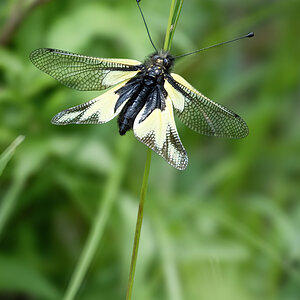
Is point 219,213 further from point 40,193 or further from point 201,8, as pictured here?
Answer: point 201,8

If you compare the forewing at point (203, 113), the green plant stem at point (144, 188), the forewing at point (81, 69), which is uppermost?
the forewing at point (81, 69)

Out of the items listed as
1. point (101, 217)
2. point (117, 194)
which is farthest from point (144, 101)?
point (117, 194)

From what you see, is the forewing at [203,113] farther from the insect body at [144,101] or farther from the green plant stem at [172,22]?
the green plant stem at [172,22]

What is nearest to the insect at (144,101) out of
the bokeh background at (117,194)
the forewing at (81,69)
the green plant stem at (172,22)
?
the forewing at (81,69)

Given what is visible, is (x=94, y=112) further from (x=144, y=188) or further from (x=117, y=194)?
(x=117, y=194)

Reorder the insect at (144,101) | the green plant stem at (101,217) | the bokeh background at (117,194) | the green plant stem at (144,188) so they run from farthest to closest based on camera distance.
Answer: the bokeh background at (117,194) < the green plant stem at (101,217) < the insect at (144,101) < the green plant stem at (144,188)

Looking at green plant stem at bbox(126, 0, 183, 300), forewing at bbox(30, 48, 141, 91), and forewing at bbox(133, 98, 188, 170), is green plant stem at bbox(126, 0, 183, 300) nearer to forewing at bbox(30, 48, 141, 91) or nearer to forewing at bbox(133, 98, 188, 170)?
forewing at bbox(133, 98, 188, 170)
